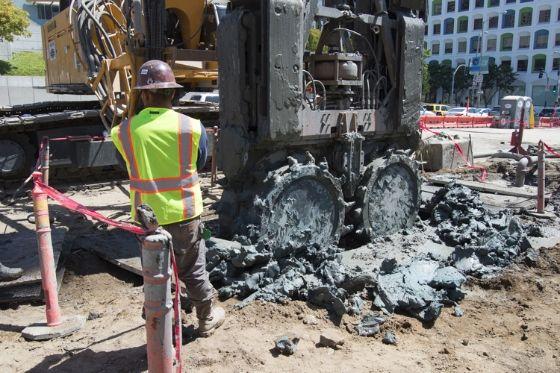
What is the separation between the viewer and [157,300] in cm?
255

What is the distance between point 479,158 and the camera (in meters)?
13.6

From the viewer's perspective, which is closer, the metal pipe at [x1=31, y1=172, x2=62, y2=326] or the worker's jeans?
the worker's jeans

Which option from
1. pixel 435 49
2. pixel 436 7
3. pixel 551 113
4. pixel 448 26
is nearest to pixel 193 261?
pixel 551 113

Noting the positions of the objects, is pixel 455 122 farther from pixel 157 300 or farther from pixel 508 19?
pixel 508 19

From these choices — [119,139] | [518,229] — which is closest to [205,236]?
[119,139]

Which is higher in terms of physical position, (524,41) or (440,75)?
(524,41)

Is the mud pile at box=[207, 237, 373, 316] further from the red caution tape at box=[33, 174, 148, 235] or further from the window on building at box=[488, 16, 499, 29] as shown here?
the window on building at box=[488, 16, 499, 29]

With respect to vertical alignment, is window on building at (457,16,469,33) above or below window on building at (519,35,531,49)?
above

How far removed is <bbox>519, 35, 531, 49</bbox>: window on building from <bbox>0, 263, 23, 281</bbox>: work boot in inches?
2534

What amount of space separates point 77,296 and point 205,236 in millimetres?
1784

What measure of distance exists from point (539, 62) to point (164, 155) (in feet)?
209

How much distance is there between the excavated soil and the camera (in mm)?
3498

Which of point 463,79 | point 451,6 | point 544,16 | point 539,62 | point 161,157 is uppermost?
point 451,6

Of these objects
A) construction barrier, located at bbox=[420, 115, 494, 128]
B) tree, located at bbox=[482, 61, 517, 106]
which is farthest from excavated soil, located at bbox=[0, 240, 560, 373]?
tree, located at bbox=[482, 61, 517, 106]
